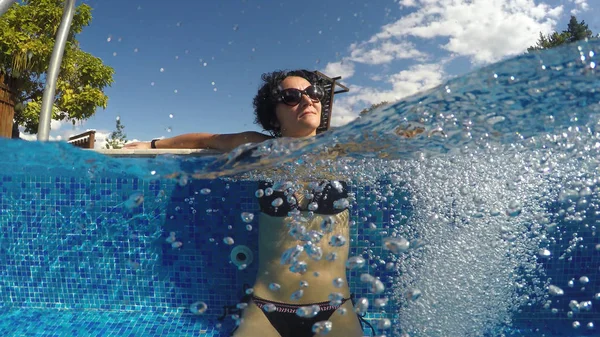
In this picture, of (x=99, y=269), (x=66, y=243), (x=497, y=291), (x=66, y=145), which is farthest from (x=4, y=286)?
(x=497, y=291)

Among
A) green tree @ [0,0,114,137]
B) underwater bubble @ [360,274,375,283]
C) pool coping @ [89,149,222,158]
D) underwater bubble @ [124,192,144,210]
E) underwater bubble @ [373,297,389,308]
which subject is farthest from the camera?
green tree @ [0,0,114,137]

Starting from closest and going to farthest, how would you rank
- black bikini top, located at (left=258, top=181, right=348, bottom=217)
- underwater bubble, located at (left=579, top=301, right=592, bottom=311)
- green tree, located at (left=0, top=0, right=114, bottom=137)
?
black bikini top, located at (left=258, top=181, right=348, bottom=217) < underwater bubble, located at (left=579, top=301, right=592, bottom=311) < green tree, located at (left=0, top=0, right=114, bottom=137)

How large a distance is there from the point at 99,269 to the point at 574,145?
201 inches

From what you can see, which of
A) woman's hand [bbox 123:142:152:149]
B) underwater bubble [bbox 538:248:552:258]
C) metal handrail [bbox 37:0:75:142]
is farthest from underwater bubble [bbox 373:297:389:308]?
metal handrail [bbox 37:0:75:142]

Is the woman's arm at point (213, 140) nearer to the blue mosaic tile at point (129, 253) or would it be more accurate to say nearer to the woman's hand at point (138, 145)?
the woman's hand at point (138, 145)

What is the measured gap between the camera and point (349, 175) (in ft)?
10.9

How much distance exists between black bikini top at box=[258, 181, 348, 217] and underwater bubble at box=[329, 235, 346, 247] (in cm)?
17

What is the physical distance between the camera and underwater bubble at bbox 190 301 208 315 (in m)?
3.88

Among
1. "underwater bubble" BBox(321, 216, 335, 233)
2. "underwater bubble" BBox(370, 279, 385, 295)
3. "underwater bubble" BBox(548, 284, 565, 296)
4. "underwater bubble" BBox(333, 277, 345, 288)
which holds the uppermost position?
"underwater bubble" BBox(321, 216, 335, 233)

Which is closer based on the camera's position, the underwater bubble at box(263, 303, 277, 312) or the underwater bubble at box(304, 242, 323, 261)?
the underwater bubble at box(263, 303, 277, 312)

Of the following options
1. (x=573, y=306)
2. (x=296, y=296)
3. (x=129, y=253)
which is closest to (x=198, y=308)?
(x=129, y=253)

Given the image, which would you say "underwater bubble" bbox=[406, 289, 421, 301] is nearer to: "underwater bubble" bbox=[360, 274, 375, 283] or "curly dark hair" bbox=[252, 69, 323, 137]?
"underwater bubble" bbox=[360, 274, 375, 283]

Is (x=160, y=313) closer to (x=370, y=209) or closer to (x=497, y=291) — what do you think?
(x=370, y=209)

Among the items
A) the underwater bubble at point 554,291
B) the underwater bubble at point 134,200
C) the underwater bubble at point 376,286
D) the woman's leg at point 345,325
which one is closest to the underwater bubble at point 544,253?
the underwater bubble at point 554,291
